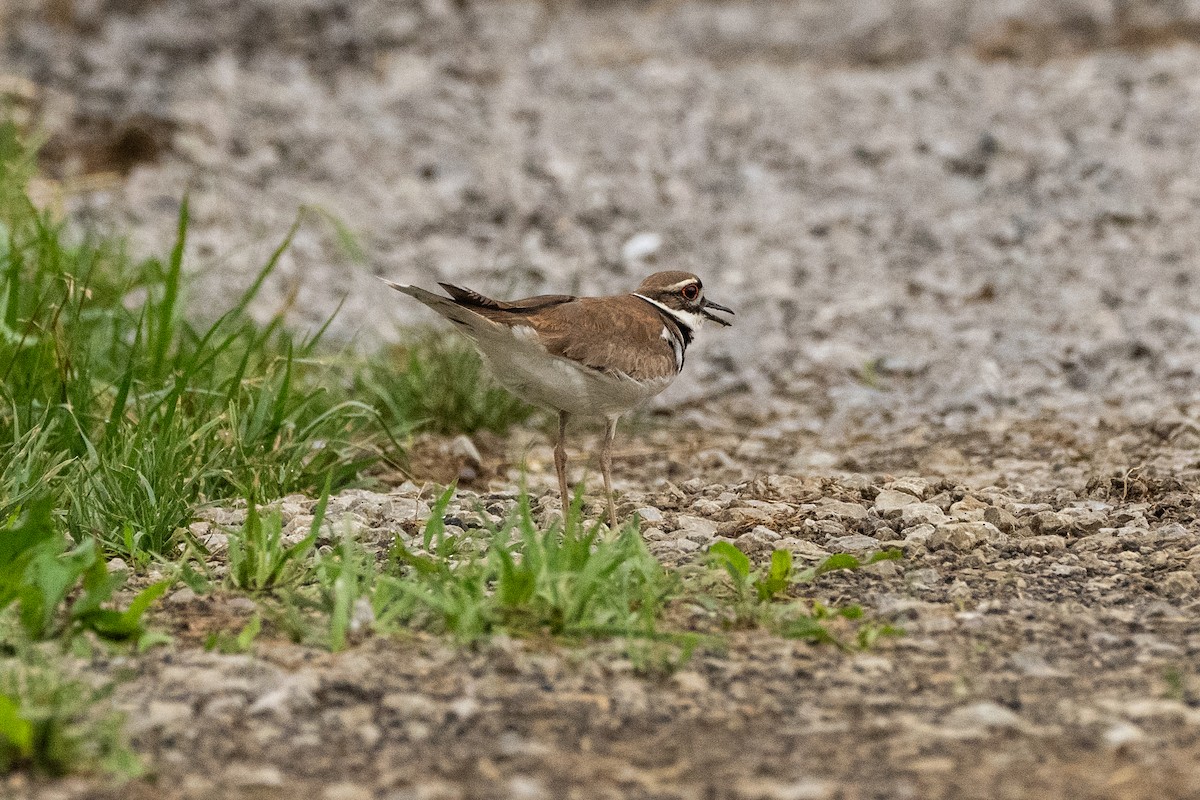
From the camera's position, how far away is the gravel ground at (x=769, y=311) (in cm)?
302

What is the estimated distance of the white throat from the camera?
5320mm

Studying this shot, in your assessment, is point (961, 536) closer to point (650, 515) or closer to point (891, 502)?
point (891, 502)

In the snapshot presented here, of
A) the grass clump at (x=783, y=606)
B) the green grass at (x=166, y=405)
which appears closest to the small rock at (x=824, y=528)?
the grass clump at (x=783, y=606)

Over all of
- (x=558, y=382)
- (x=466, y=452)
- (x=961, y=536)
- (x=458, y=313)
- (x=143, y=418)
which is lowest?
(x=466, y=452)

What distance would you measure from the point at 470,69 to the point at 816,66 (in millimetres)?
2755

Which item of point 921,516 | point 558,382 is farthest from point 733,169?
point 921,516

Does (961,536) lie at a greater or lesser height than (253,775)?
greater

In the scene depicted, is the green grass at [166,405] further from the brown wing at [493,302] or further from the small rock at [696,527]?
the small rock at [696,527]

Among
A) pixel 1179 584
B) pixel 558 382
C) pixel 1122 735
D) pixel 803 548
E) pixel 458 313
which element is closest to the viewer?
pixel 1122 735

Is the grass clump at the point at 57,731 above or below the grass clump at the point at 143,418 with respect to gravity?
below

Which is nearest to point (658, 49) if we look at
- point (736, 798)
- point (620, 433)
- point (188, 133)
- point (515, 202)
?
point (515, 202)

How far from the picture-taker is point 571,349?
4.55 meters

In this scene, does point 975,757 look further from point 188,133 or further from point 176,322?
point 188,133

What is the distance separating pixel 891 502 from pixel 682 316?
1134 millimetres
